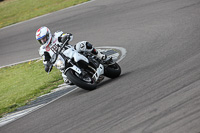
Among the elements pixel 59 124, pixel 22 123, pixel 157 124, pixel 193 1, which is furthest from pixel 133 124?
pixel 193 1

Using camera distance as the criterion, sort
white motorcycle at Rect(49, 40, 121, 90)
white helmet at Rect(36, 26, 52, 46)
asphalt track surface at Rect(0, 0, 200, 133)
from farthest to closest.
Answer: white helmet at Rect(36, 26, 52, 46) → white motorcycle at Rect(49, 40, 121, 90) → asphalt track surface at Rect(0, 0, 200, 133)

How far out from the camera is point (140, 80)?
27.4 ft

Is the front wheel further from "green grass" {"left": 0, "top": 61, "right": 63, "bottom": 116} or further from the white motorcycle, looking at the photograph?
"green grass" {"left": 0, "top": 61, "right": 63, "bottom": 116}

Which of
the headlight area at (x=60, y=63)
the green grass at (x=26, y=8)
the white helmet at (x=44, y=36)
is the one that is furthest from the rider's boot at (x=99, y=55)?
the green grass at (x=26, y=8)

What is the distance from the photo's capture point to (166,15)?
15031mm

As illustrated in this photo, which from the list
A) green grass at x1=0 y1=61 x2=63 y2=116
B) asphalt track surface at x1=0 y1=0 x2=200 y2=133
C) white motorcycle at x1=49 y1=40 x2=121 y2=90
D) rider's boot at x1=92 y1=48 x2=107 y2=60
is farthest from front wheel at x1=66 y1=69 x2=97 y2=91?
green grass at x1=0 y1=61 x2=63 y2=116

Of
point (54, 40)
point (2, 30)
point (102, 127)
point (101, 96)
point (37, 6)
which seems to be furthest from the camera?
point (37, 6)

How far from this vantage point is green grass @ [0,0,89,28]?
2238 cm

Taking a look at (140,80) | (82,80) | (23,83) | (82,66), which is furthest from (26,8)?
(140,80)

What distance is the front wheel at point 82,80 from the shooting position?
8.55m

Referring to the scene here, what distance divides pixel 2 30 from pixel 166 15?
34.3 ft

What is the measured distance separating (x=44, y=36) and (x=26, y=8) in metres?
16.4

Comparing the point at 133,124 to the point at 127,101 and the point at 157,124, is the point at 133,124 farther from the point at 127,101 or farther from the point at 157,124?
the point at 127,101

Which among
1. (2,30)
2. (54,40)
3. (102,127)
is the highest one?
(54,40)
